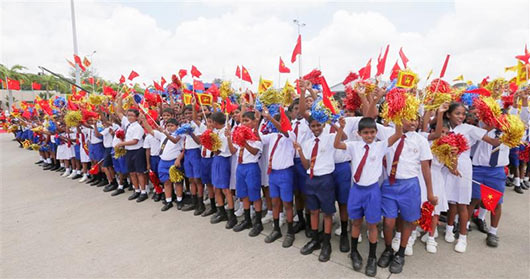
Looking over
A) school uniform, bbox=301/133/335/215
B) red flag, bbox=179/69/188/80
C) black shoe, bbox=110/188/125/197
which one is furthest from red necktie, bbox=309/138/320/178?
black shoe, bbox=110/188/125/197

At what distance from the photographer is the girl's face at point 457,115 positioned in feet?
11.6

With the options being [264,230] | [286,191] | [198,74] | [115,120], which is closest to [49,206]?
[115,120]

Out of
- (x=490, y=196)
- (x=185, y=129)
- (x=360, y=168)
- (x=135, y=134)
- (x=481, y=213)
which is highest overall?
(x=185, y=129)

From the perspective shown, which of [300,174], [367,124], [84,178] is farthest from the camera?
[84,178]

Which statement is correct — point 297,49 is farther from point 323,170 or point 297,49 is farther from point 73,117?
point 73,117

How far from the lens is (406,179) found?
304cm

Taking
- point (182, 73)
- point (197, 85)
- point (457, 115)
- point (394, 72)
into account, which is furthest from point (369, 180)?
point (182, 73)

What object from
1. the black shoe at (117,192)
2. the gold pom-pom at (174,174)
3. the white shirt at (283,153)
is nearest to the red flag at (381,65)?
the white shirt at (283,153)

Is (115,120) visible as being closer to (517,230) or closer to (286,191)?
(286,191)

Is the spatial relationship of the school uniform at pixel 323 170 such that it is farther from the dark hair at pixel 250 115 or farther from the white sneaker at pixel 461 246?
the white sneaker at pixel 461 246

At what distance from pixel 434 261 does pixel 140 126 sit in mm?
5512

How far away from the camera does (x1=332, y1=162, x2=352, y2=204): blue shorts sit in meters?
3.76

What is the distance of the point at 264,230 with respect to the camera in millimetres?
4355

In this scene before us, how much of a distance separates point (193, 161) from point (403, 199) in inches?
135
